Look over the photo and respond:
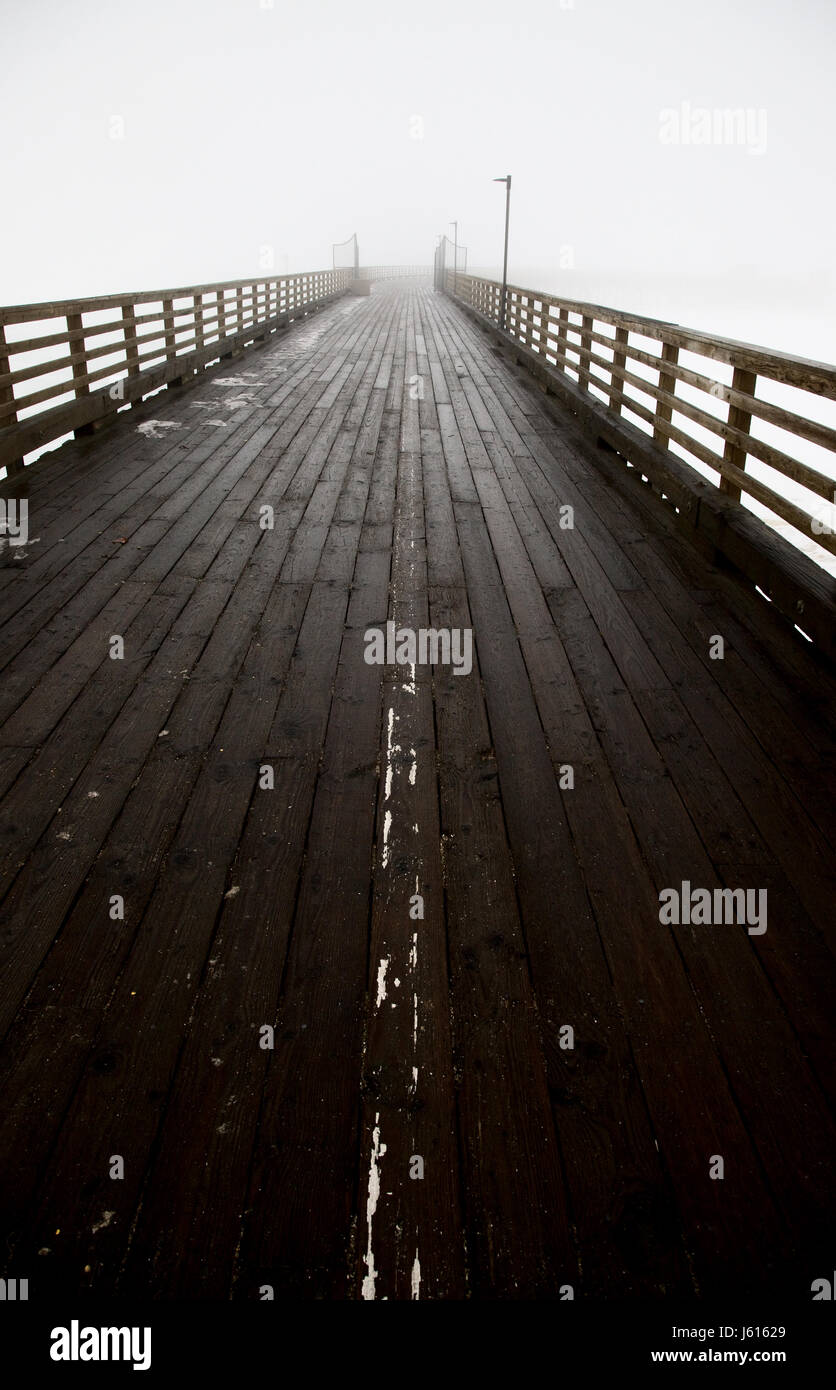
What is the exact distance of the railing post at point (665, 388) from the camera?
17.7 feet

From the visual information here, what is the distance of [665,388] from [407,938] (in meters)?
5.01

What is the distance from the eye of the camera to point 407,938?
1915 millimetres

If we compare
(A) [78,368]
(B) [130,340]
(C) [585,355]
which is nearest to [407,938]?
(A) [78,368]

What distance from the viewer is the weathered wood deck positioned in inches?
52.2

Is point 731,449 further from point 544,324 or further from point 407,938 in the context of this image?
point 544,324

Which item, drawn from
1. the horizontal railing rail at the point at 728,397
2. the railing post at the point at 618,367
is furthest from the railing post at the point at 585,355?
the railing post at the point at 618,367

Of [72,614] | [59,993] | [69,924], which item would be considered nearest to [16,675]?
[72,614]

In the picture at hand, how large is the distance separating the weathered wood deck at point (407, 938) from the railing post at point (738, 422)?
66cm

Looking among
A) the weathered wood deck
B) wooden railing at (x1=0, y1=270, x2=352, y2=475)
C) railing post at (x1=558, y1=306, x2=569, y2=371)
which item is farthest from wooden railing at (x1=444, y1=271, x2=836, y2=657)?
wooden railing at (x1=0, y1=270, x2=352, y2=475)

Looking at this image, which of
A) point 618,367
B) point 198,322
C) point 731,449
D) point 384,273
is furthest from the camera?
point 384,273

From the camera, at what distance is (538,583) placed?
160 inches

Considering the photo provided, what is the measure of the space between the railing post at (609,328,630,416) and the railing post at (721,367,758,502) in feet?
8.54

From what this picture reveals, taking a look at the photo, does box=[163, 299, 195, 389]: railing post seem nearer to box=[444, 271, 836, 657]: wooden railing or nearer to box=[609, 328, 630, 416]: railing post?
box=[444, 271, 836, 657]: wooden railing
